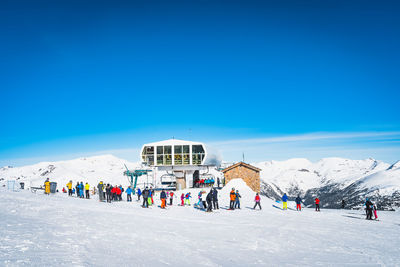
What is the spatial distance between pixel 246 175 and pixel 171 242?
36.0 metres

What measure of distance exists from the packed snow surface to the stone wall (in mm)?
30263

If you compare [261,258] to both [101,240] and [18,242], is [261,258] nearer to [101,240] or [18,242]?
[101,240]

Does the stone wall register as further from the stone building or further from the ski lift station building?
the ski lift station building

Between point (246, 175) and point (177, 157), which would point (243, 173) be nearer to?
point (246, 175)

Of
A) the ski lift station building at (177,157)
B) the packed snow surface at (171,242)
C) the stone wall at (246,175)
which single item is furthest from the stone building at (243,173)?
the packed snow surface at (171,242)

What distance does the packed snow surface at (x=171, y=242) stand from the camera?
Answer: 22.6 feet

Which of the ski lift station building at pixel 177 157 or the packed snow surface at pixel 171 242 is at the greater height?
the ski lift station building at pixel 177 157

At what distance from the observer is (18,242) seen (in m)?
7.29

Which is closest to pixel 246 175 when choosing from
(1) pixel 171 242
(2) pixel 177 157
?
(2) pixel 177 157

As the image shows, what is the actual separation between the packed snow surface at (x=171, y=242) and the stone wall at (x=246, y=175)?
3026cm

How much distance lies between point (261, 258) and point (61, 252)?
5.31 m

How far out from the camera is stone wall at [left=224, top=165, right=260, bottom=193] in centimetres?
4397

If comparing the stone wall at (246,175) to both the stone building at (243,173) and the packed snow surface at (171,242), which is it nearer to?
the stone building at (243,173)

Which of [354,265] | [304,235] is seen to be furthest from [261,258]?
[304,235]
